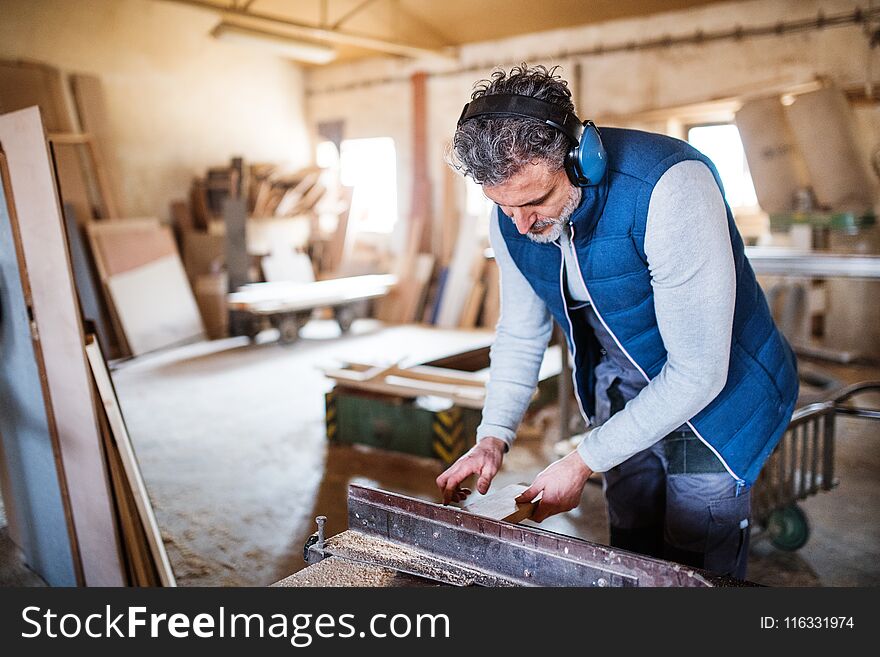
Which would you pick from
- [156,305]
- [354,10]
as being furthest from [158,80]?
[156,305]

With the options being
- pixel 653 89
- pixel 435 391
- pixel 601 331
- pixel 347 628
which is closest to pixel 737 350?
pixel 601 331

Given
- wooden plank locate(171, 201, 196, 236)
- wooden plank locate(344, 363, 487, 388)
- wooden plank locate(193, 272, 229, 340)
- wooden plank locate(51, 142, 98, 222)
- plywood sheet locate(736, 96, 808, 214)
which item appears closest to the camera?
wooden plank locate(344, 363, 487, 388)

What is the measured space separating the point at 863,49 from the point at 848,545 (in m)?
5.02

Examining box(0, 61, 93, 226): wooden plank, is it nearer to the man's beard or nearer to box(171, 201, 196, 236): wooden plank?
box(171, 201, 196, 236): wooden plank

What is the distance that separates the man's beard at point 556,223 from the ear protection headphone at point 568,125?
1.0 inches

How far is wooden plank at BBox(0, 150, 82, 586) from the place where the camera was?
2424mm

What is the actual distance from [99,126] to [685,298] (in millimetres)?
7927

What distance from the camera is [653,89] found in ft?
25.3

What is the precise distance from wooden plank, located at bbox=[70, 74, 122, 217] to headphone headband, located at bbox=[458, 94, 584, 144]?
7.33 meters

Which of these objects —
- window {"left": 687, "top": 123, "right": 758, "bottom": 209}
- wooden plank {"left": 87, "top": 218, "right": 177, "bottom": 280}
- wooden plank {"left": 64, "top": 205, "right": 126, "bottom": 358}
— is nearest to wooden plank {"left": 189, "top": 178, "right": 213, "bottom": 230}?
wooden plank {"left": 87, "top": 218, "right": 177, "bottom": 280}

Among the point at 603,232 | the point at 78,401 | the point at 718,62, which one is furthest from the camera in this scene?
the point at 718,62

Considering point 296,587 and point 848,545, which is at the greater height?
point 296,587

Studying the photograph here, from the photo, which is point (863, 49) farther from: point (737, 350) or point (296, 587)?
point (296, 587)

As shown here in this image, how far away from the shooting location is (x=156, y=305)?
776 cm
